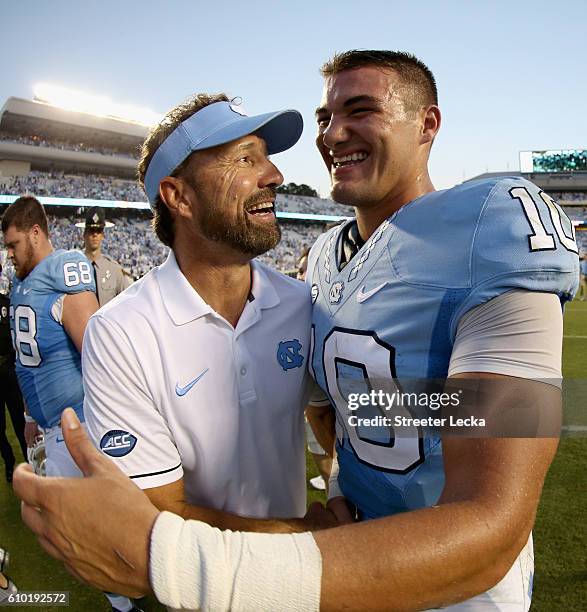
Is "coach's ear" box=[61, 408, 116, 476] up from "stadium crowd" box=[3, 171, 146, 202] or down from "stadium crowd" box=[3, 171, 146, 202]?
down

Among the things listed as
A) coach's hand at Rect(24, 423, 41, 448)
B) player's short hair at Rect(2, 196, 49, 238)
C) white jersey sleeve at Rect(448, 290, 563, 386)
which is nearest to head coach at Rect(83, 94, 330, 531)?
white jersey sleeve at Rect(448, 290, 563, 386)

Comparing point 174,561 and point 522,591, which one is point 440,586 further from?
point 522,591

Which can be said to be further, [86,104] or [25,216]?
[86,104]

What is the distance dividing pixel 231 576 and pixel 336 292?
0.95 metres

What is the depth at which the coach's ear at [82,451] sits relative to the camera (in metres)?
0.96

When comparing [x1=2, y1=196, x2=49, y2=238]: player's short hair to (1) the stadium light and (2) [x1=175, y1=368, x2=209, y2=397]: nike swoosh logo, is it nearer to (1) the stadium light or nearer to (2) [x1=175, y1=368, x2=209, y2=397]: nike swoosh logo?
(2) [x1=175, y1=368, x2=209, y2=397]: nike swoosh logo

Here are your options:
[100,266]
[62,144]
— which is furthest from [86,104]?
[100,266]

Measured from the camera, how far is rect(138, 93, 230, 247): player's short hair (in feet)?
6.53

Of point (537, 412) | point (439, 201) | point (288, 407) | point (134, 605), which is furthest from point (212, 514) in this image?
point (134, 605)

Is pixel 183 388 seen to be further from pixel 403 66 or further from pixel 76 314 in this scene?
pixel 76 314

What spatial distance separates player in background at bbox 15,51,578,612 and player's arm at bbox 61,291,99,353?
6.85 feet

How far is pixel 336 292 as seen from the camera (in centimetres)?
167

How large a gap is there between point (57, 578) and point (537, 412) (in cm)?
333

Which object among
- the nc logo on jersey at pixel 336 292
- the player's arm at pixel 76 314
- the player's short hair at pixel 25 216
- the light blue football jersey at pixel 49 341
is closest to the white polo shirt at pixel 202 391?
the nc logo on jersey at pixel 336 292
